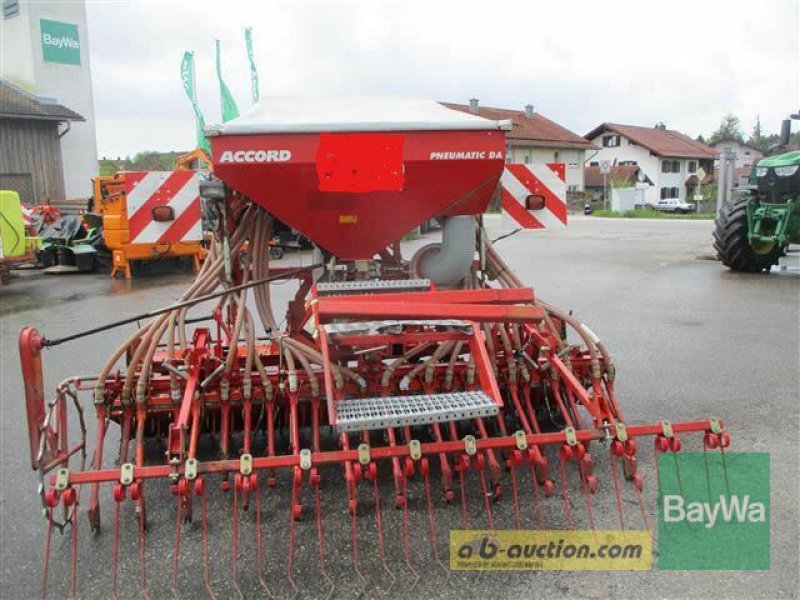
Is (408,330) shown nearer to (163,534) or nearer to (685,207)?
(163,534)

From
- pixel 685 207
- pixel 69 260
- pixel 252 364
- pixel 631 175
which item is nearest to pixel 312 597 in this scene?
pixel 252 364

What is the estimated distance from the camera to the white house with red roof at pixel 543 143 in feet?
144

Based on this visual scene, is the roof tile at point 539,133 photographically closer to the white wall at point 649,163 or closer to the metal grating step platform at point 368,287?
the white wall at point 649,163

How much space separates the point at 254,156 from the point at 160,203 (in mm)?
1096

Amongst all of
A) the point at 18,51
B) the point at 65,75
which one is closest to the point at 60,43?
the point at 65,75

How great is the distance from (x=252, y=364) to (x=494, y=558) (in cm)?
140

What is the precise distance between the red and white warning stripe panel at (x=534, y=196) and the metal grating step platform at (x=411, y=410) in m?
1.70

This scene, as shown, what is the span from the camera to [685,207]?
41.6 m

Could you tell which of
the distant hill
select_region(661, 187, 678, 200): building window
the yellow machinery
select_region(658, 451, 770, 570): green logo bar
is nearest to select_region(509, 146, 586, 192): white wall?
select_region(661, 187, 678, 200): building window

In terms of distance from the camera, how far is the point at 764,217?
9.71 m

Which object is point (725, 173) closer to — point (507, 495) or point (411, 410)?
point (507, 495)

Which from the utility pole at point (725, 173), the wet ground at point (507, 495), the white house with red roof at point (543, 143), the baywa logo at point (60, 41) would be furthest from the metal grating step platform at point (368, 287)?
the white house with red roof at point (543, 143)

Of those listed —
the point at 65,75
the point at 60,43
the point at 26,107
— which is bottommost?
the point at 26,107

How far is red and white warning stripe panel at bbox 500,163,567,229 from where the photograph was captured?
4.29 metres
